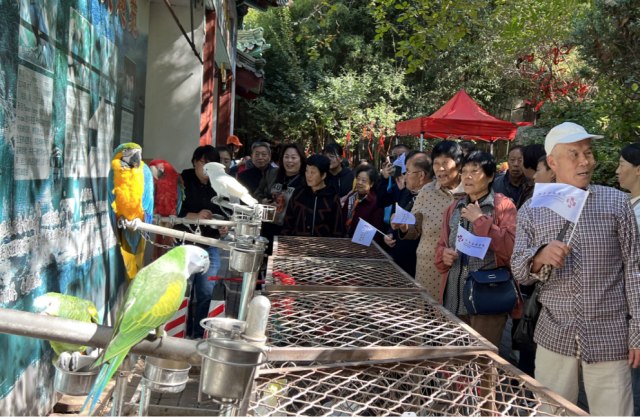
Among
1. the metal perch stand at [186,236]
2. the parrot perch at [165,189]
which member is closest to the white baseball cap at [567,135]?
the metal perch stand at [186,236]

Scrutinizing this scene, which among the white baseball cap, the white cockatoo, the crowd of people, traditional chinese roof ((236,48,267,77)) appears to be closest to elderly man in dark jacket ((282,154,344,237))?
the crowd of people

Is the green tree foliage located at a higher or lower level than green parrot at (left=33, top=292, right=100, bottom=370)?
higher

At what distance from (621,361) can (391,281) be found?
3.74ft

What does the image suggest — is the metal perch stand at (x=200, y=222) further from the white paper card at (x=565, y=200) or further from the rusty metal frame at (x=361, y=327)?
the white paper card at (x=565, y=200)

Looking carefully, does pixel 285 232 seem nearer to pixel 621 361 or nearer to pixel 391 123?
pixel 621 361

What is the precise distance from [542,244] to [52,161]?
2698 mm

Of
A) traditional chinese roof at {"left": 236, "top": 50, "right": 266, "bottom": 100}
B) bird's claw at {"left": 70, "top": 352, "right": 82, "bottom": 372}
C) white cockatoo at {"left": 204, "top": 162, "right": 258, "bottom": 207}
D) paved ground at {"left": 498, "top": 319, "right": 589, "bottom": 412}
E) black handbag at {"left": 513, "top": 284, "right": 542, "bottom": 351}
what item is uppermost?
traditional chinese roof at {"left": 236, "top": 50, "right": 266, "bottom": 100}

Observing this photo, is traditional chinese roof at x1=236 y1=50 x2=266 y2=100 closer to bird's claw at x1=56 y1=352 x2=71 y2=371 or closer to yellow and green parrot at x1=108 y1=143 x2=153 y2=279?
yellow and green parrot at x1=108 y1=143 x2=153 y2=279

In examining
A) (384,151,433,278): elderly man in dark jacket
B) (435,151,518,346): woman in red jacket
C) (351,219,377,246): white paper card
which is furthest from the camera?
(384,151,433,278): elderly man in dark jacket

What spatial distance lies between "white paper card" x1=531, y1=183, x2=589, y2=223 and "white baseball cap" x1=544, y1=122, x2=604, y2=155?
0.22 metres

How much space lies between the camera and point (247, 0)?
33.8 ft

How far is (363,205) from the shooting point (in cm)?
482

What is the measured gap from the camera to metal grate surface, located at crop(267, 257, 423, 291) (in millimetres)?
2502

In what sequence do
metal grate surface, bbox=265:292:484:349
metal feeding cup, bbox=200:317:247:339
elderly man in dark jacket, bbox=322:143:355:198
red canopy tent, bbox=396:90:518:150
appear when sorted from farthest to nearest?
1. red canopy tent, bbox=396:90:518:150
2. elderly man in dark jacket, bbox=322:143:355:198
3. metal grate surface, bbox=265:292:484:349
4. metal feeding cup, bbox=200:317:247:339
